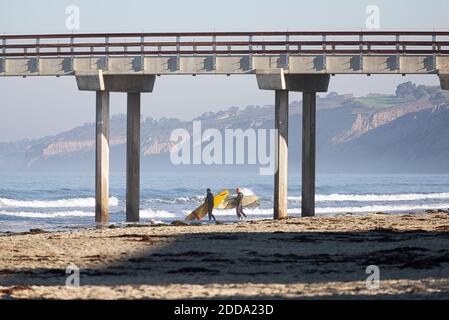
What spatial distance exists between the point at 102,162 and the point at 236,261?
21304 mm

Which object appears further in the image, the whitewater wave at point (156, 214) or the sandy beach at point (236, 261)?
the whitewater wave at point (156, 214)

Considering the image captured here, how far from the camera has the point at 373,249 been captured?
3044cm

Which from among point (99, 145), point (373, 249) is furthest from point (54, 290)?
point (99, 145)

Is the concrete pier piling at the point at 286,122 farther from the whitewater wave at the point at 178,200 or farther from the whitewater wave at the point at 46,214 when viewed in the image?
the whitewater wave at the point at 178,200

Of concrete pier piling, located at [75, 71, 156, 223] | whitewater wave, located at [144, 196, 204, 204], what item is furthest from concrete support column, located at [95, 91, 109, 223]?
whitewater wave, located at [144, 196, 204, 204]

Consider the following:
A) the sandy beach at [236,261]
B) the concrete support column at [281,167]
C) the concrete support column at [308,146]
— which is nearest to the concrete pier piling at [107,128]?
the concrete support column at [281,167]

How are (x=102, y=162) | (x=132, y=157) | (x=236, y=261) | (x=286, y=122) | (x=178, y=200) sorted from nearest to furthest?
(x=236, y=261)
(x=102, y=162)
(x=286, y=122)
(x=132, y=157)
(x=178, y=200)

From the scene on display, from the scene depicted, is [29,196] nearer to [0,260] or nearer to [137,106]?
[137,106]

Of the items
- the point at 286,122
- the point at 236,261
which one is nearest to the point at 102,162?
the point at 286,122

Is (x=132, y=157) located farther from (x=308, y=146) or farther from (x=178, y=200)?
(x=178, y=200)

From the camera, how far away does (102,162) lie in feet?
159

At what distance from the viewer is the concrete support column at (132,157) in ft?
165

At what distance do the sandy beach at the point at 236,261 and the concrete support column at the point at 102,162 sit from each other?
8830 millimetres

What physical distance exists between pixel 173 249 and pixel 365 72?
1884cm
